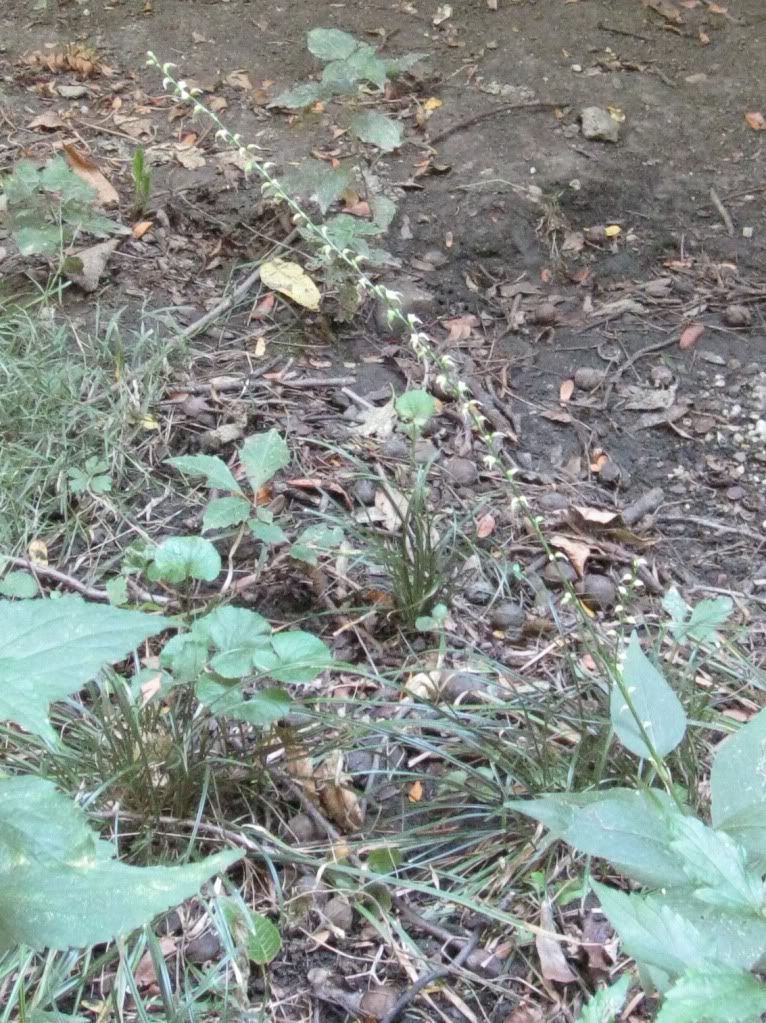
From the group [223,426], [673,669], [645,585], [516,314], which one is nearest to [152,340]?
[223,426]

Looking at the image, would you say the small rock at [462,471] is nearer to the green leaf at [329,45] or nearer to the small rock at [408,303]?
the small rock at [408,303]

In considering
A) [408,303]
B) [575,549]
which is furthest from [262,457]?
[408,303]

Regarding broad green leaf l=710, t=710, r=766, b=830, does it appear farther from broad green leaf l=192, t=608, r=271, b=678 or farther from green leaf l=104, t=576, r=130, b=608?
green leaf l=104, t=576, r=130, b=608

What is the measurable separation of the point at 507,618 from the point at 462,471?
0.50 m

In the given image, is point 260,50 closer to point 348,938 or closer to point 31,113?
point 31,113

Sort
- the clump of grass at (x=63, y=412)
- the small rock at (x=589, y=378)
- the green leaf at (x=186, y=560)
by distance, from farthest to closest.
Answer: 1. the small rock at (x=589, y=378)
2. the clump of grass at (x=63, y=412)
3. the green leaf at (x=186, y=560)

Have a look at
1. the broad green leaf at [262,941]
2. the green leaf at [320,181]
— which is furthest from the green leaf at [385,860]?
the green leaf at [320,181]

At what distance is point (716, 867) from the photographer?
893mm

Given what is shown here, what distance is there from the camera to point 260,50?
4.05 metres

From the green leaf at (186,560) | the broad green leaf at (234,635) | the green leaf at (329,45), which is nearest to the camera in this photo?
the broad green leaf at (234,635)

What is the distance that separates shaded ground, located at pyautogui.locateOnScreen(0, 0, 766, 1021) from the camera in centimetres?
239

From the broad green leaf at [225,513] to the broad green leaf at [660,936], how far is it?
1223 millimetres

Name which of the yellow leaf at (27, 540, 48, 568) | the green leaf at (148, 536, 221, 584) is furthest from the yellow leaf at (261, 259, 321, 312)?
the green leaf at (148, 536, 221, 584)

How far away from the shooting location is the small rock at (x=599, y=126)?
3.51 metres
